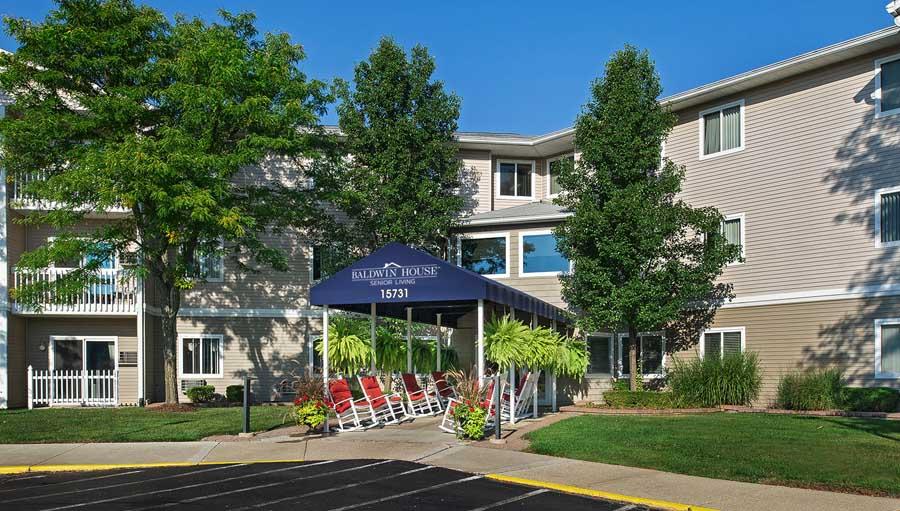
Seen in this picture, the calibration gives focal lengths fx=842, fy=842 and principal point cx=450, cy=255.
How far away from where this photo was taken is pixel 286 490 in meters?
10.3

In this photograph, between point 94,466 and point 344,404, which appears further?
point 344,404

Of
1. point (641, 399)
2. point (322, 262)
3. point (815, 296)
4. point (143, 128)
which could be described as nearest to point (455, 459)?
point (641, 399)

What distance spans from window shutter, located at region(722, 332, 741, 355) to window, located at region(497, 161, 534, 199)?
31.3ft

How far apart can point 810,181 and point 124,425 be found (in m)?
16.8

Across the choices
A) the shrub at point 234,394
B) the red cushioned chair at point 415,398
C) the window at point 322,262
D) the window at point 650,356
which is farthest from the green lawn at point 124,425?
the window at point 650,356

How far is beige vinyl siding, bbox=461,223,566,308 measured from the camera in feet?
79.7

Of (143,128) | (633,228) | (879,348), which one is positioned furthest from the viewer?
(143,128)

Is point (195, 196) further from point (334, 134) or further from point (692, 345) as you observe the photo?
point (692, 345)

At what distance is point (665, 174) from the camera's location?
2236cm

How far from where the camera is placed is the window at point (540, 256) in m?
24.3

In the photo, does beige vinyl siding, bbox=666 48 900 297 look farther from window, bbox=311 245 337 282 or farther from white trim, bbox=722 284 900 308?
window, bbox=311 245 337 282

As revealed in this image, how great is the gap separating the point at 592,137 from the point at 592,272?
367cm

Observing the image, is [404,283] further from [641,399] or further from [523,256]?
[523,256]

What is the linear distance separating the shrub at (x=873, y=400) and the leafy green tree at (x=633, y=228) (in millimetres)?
4249
